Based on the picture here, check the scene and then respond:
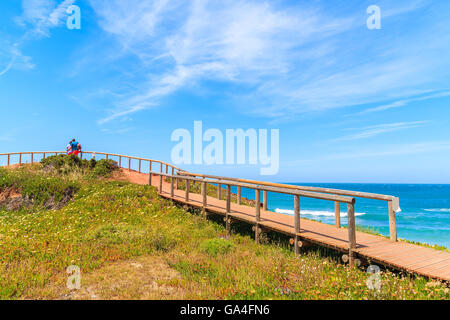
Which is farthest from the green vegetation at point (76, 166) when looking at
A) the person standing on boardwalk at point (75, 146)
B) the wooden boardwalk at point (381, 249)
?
the wooden boardwalk at point (381, 249)

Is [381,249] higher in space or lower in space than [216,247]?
higher

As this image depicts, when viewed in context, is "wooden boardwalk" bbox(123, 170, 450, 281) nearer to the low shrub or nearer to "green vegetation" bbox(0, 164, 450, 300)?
"green vegetation" bbox(0, 164, 450, 300)

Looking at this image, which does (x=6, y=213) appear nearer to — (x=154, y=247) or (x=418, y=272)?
(x=154, y=247)

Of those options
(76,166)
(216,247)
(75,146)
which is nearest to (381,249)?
(216,247)

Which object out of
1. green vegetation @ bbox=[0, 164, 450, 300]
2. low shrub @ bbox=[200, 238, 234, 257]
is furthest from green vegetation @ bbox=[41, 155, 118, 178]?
low shrub @ bbox=[200, 238, 234, 257]

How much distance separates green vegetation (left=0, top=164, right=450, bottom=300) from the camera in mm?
5027

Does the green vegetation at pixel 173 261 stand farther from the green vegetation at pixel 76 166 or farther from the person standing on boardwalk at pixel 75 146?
the person standing on boardwalk at pixel 75 146

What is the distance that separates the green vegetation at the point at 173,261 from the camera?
5027 mm

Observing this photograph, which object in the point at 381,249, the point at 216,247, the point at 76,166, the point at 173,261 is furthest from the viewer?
the point at 76,166

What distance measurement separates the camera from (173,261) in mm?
7082

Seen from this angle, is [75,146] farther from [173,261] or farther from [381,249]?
[381,249]

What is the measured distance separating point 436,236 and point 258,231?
3568 centimetres

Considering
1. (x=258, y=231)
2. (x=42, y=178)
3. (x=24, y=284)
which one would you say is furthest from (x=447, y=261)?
(x=42, y=178)

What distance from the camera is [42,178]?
1883 cm
